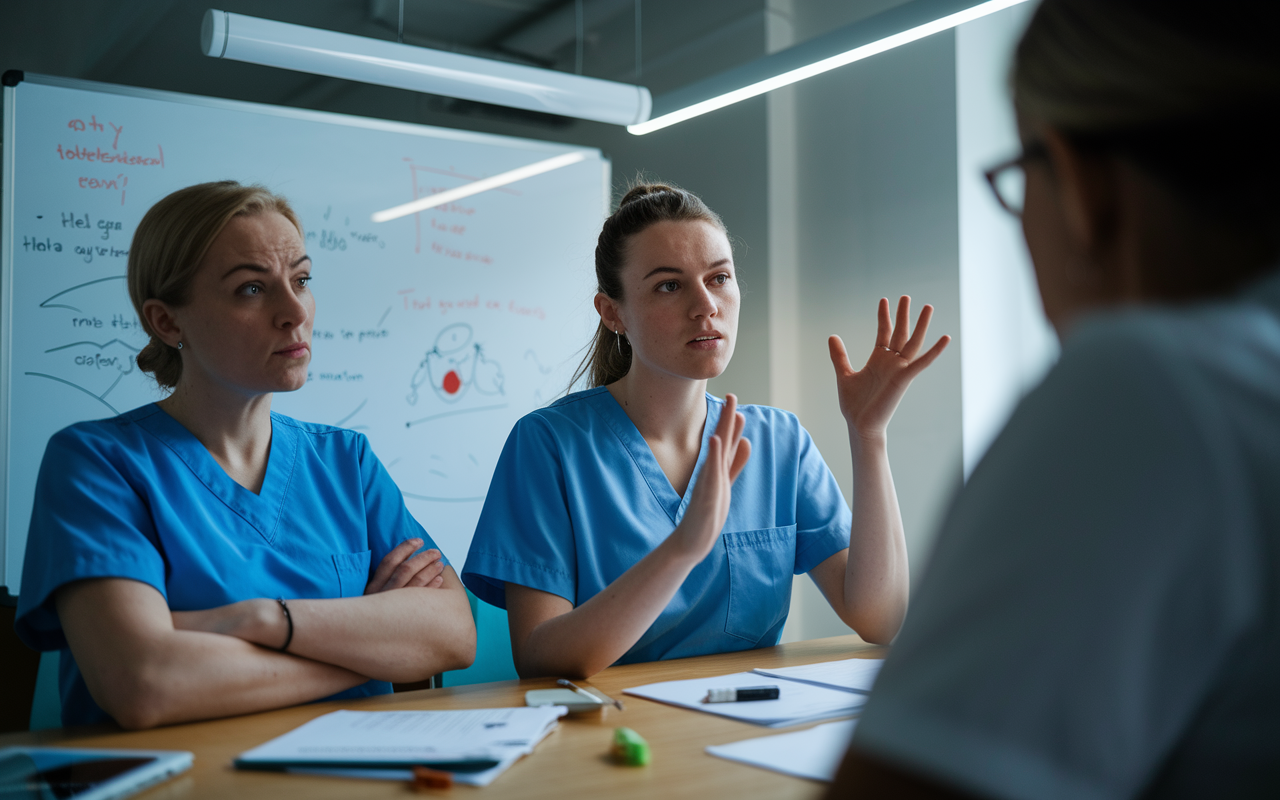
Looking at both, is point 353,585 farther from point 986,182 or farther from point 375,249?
point 375,249

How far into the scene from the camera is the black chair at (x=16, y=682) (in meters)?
1.39

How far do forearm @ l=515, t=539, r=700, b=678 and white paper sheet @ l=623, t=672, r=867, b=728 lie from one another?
0.09 meters

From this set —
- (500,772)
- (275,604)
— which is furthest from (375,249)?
(500,772)

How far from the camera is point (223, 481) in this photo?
1.31m

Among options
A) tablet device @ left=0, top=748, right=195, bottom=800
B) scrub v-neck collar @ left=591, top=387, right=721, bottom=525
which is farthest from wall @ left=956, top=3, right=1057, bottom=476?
tablet device @ left=0, top=748, right=195, bottom=800

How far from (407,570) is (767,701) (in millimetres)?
578

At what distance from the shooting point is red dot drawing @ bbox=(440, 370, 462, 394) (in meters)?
2.90

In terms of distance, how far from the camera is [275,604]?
1.13 metres

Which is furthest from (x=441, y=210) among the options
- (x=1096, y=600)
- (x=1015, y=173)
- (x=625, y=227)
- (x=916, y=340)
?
(x=1096, y=600)

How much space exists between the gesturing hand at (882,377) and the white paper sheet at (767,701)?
0.52 metres

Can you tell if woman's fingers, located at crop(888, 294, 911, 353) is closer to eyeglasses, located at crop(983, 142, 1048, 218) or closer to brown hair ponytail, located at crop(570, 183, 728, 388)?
brown hair ponytail, located at crop(570, 183, 728, 388)

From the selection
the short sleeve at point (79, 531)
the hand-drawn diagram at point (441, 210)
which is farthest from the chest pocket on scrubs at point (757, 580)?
the hand-drawn diagram at point (441, 210)

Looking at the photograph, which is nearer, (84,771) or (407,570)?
(84,771)

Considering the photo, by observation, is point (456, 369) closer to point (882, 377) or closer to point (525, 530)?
point (525, 530)
